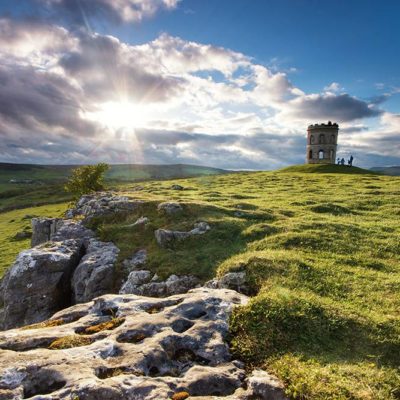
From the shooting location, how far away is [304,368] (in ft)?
33.2

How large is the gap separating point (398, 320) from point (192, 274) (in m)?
10.7

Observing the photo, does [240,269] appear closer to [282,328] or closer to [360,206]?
[282,328]

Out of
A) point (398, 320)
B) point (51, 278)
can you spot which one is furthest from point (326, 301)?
point (51, 278)

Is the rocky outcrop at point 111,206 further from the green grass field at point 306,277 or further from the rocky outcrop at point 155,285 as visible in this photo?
the rocky outcrop at point 155,285

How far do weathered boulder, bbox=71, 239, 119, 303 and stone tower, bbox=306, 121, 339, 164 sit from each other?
98492mm

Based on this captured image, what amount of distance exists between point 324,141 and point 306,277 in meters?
101

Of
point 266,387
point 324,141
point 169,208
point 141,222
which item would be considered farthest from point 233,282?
point 324,141

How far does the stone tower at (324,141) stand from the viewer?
10838 cm

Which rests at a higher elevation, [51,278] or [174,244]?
[174,244]

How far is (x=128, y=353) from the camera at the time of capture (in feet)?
33.9

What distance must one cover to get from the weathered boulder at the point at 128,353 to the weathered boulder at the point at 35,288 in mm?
8997

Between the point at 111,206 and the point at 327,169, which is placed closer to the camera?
the point at 111,206

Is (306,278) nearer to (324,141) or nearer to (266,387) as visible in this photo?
(266,387)

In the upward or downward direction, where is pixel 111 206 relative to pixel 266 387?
upward
